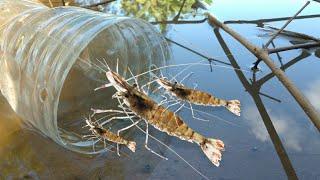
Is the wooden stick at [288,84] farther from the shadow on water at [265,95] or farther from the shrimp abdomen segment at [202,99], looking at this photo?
the shrimp abdomen segment at [202,99]

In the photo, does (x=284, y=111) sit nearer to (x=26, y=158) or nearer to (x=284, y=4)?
(x=26, y=158)

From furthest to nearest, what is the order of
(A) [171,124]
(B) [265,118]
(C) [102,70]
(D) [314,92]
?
(C) [102,70] → (D) [314,92] → (B) [265,118] → (A) [171,124]

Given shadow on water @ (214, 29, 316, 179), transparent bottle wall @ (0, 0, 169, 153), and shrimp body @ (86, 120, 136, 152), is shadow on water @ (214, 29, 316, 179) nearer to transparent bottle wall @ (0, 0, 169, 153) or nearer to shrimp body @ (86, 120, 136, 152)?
transparent bottle wall @ (0, 0, 169, 153)

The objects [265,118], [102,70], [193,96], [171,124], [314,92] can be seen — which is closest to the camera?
[171,124]

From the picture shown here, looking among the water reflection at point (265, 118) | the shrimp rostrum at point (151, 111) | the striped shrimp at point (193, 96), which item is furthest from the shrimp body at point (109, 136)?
the water reflection at point (265, 118)

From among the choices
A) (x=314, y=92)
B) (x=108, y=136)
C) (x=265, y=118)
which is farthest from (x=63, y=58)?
(x=314, y=92)

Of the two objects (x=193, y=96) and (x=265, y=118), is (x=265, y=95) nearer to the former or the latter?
(x=265, y=118)

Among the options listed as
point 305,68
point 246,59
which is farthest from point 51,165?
point 305,68

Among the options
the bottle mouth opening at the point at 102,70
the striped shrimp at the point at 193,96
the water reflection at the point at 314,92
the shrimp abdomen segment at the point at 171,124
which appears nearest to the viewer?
the shrimp abdomen segment at the point at 171,124
